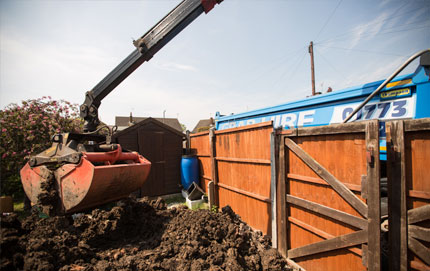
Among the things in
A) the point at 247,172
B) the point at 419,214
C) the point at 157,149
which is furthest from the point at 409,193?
the point at 157,149

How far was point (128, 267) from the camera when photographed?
90.7 inches

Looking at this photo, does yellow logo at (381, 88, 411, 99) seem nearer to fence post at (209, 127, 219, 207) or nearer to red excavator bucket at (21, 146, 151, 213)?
fence post at (209, 127, 219, 207)

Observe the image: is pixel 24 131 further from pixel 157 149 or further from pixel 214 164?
pixel 214 164

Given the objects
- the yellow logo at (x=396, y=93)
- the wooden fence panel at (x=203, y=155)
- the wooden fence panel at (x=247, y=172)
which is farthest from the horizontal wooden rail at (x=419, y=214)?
the wooden fence panel at (x=203, y=155)

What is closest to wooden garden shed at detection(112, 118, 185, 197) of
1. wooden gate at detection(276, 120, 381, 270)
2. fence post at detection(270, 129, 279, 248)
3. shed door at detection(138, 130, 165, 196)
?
shed door at detection(138, 130, 165, 196)

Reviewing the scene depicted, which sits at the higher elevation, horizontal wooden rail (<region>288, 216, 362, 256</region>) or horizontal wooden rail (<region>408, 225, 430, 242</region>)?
horizontal wooden rail (<region>408, 225, 430, 242</region>)

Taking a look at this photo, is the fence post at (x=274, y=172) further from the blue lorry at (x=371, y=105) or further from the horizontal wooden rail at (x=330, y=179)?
the blue lorry at (x=371, y=105)

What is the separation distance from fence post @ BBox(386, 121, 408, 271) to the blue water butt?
5289 millimetres

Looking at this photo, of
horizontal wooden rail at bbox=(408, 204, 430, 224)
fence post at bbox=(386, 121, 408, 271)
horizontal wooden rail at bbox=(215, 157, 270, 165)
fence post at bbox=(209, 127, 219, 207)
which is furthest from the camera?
fence post at bbox=(209, 127, 219, 207)

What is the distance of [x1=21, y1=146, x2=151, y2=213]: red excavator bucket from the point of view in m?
2.63

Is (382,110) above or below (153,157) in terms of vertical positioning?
above

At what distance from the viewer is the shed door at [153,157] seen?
6463 mm

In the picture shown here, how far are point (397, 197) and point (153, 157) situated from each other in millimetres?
6284

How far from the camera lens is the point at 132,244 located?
3062 millimetres
